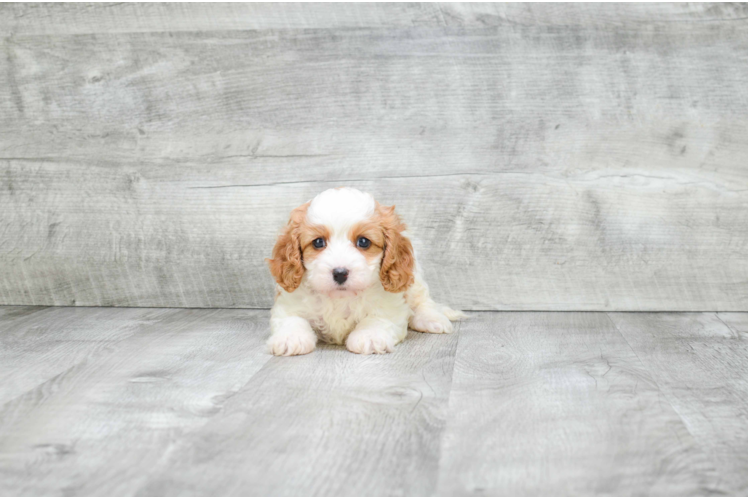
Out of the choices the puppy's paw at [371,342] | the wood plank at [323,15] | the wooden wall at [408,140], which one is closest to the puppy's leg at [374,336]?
the puppy's paw at [371,342]

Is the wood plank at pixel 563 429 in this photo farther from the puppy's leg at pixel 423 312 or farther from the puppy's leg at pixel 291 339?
the puppy's leg at pixel 291 339

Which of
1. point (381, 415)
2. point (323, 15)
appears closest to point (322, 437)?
point (381, 415)

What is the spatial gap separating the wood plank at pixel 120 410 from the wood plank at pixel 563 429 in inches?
22.2

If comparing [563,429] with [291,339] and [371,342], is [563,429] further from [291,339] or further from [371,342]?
[291,339]

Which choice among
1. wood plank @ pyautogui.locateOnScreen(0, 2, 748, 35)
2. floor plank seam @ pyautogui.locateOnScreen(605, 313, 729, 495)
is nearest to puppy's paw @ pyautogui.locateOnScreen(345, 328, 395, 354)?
floor plank seam @ pyautogui.locateOnScreen(605, 313, 729, 495)

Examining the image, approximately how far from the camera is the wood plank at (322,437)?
46.7 inches

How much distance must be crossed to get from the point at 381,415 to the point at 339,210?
28.7 inches

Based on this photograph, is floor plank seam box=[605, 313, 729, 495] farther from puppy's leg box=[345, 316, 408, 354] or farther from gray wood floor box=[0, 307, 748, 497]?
puppy's leg box=[345, 316, 408, 354]

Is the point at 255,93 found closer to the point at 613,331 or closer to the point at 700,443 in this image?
the point at 613,331

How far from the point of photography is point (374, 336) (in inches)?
81.3

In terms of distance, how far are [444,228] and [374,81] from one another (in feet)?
2.13

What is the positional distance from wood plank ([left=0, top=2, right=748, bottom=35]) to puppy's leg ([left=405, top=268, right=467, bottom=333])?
1.06 m

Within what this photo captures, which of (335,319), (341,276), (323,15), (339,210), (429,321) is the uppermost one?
(323,15)

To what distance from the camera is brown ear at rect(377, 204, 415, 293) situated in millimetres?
2113
